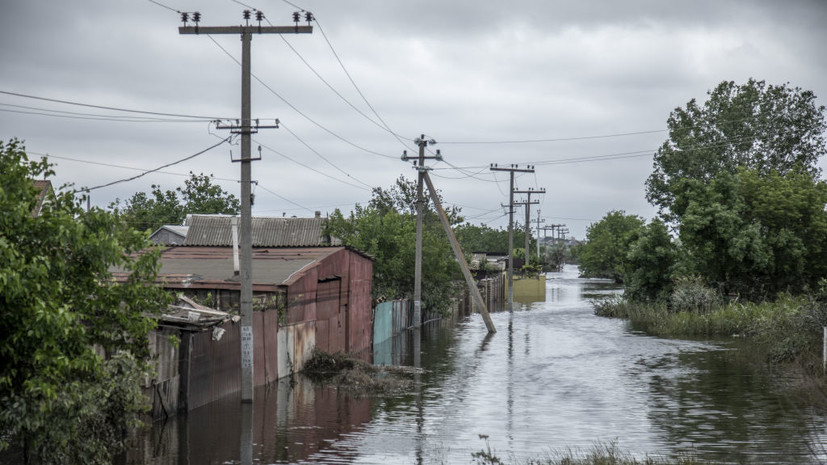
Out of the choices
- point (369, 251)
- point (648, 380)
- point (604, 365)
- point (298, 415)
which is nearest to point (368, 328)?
point (369, 251)

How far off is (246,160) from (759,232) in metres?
35.4

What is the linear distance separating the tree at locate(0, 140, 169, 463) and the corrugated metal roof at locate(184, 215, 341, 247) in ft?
107

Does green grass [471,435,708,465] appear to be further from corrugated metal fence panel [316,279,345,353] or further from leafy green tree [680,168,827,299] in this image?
leafy green tree [680,168,827,299]

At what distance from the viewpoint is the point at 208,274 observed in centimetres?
2730

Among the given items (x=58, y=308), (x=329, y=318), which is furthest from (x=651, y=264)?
(x=58, y=308)

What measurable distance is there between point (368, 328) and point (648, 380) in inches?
559

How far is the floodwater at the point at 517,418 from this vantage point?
52.6 feet

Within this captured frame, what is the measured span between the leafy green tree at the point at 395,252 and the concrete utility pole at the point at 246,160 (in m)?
23.5

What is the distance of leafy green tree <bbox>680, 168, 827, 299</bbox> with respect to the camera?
45938mm

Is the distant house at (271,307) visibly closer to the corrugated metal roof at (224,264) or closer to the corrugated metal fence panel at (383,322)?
the corrugated metal roof at (224,264)

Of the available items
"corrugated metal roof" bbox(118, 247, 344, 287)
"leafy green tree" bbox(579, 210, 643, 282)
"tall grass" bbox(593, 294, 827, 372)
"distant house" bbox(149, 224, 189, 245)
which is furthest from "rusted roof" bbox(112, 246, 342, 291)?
"leafy green tree" bbox(579, 210, 643, 282)

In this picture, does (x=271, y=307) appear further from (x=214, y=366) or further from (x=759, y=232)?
(x=759, y=232)

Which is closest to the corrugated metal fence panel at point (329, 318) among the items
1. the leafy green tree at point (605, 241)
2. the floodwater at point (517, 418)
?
the floodwater at point (517, 418)

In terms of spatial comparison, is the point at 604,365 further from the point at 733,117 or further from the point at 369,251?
the point at 733,117
